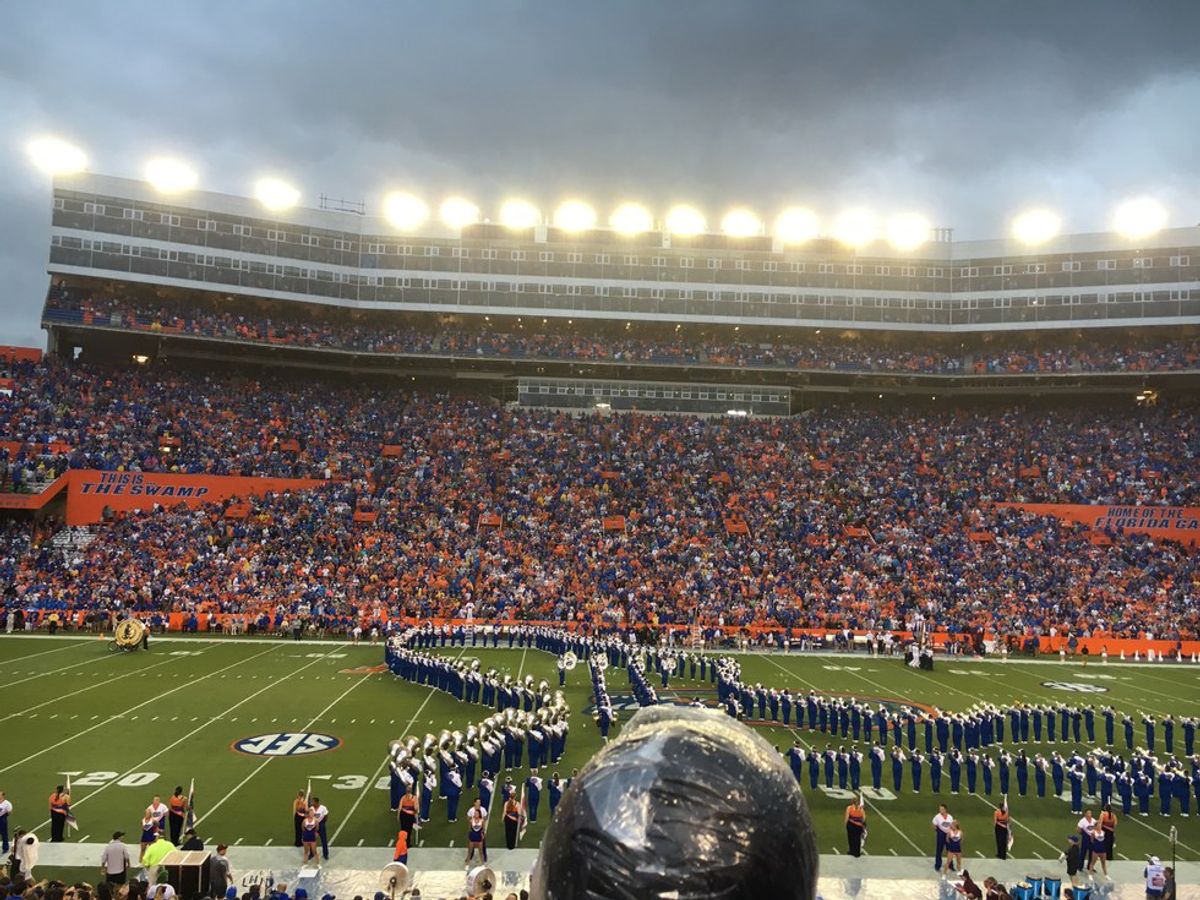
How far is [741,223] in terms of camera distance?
54.5 m

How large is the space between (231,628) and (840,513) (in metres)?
27.9

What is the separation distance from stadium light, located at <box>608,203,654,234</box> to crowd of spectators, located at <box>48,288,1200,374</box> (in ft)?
22.6

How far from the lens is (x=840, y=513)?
42.1 metres

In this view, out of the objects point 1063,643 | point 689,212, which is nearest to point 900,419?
point 689,212

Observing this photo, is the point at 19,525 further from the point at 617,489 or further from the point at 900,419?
the point at 900,419

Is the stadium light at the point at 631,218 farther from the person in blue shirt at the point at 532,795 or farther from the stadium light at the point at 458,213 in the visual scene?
the person in blue shirt at the point at 532,795

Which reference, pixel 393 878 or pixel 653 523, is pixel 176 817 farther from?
pixel 653 523

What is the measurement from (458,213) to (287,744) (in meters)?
42.4

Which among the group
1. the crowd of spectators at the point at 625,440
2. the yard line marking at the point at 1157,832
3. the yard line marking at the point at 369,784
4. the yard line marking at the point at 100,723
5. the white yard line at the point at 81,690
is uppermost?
the crowd of spectators at the point at 625,440

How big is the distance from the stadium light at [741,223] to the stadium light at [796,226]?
152 centimetres

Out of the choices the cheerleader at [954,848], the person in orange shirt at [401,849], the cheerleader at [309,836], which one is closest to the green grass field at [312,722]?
the cheerleader at [954,848]

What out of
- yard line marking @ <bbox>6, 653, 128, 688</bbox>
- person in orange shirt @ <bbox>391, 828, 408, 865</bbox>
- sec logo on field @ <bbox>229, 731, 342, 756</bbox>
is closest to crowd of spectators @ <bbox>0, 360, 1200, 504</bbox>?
yard line marking @ <bbox>6, 653, 128, 688</bbox>

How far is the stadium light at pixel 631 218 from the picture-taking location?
176 ft

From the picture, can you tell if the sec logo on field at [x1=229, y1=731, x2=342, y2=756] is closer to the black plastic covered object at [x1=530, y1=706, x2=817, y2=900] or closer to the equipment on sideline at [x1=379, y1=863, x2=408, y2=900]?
the equipment on sideline at [x1=379, y1=863, x2=408, y2=900]
